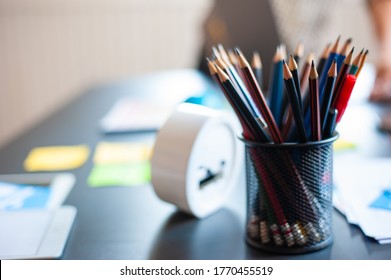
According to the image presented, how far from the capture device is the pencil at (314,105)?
49 cm

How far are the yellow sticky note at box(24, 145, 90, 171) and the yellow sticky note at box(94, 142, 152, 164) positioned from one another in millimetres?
26

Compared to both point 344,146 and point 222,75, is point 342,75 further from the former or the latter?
point 344,146

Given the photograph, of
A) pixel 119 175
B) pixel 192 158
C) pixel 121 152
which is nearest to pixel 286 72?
pixel 192 158

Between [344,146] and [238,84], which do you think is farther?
[344,146]

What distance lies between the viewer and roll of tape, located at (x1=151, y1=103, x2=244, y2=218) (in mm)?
610

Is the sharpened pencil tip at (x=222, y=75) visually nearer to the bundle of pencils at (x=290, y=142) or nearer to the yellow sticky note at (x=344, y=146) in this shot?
the bundle of pencils at (x=290, y=142)

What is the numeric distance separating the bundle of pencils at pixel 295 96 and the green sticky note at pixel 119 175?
257 mm

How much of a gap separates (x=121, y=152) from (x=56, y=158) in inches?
4.3

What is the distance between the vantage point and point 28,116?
2.83 m

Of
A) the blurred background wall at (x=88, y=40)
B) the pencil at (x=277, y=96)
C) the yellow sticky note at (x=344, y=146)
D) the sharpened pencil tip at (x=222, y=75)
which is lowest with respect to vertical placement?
the blurred background wall at (x=88, y=40)

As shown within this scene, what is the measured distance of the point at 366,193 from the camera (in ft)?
2.10

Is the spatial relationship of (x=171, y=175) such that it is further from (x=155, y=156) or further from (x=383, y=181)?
(x=383, y=181)

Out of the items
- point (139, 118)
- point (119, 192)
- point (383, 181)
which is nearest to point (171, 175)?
point (119, 192)

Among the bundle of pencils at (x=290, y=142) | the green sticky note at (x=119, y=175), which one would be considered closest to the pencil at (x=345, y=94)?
the bundle of pencils at (x=290, y=142)
